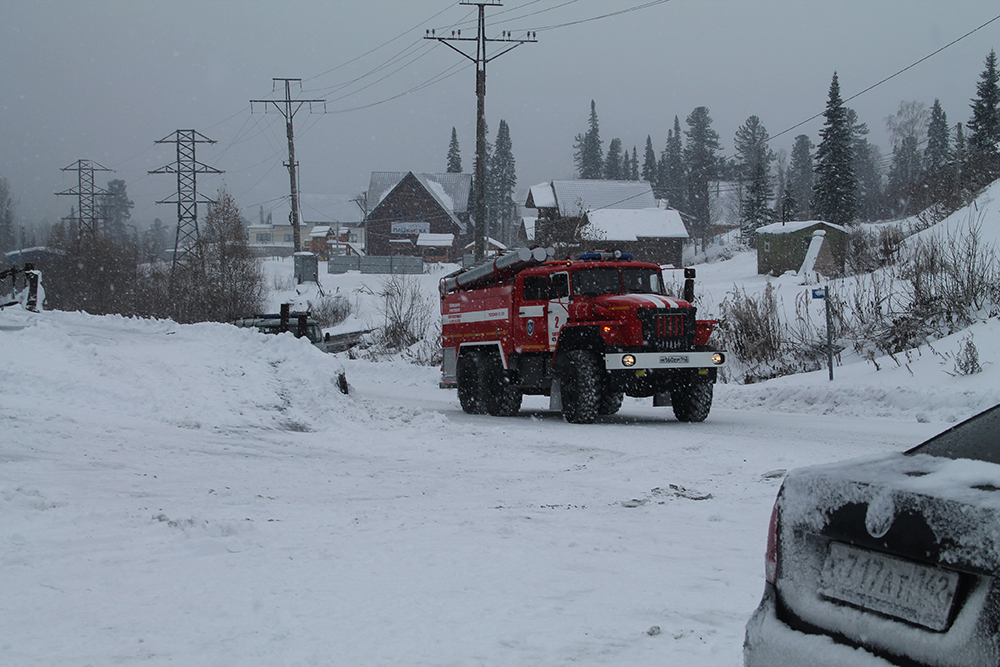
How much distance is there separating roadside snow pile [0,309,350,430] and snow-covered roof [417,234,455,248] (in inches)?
2441

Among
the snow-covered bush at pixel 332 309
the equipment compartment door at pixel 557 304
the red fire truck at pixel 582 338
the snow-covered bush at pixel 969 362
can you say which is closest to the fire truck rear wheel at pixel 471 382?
the red fire truck at pixel 582 338

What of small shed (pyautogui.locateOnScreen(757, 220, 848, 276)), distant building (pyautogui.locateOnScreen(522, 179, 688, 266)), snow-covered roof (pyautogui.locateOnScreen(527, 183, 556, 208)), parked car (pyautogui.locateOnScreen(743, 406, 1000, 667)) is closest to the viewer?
parked car (pyautogui.locateOnScreen(743, 406, 1000, 667))

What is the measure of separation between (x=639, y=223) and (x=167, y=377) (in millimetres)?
58239

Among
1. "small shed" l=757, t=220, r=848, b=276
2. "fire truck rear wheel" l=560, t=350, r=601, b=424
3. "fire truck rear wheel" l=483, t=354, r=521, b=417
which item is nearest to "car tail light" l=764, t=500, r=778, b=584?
"fire truck rear wheel" l=560, t=350, r=601, b=424

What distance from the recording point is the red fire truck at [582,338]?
12852 millimetres

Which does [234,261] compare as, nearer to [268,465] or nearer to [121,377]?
[121,377]

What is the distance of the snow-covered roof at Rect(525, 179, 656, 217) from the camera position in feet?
239

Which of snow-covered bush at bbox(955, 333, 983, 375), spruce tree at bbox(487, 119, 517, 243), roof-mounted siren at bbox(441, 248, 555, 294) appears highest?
spruce tree at bbox(487, 119, 517, 243)

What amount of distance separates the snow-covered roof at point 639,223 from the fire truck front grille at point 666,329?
51.1 metres

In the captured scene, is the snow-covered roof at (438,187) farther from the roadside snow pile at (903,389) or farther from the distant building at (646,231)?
the roadside snow pile at (903,389)

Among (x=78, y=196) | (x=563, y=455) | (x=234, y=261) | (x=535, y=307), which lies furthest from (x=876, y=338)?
(x=78, y=196)

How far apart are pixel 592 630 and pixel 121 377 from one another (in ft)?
28.4

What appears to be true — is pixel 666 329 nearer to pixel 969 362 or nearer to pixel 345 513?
pixel 969 362

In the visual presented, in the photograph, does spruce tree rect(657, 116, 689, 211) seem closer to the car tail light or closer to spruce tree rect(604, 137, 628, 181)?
spruce tree rect(604, 137, 628, 181)
